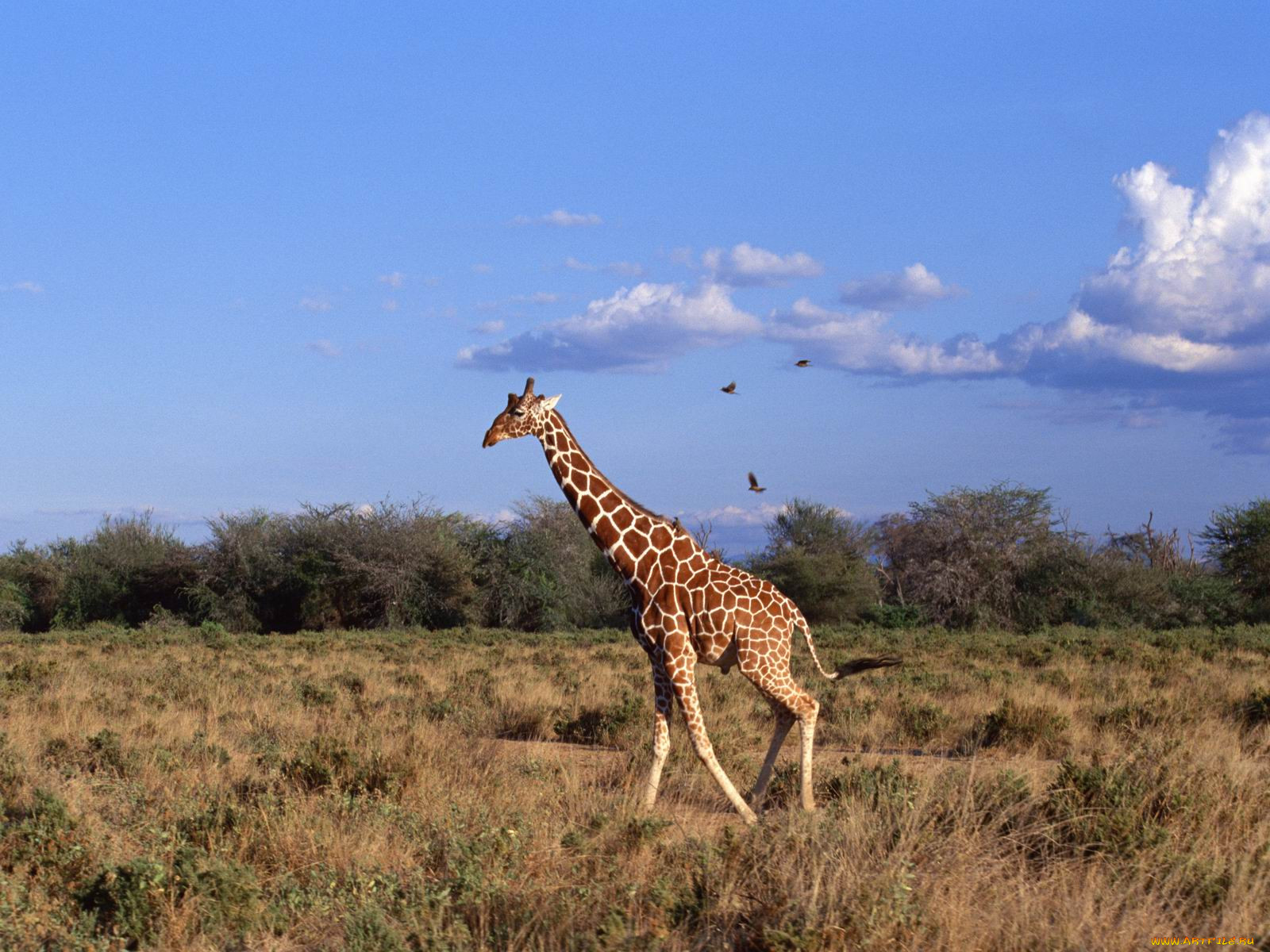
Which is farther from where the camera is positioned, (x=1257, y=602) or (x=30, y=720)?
(x=1257, y=602)

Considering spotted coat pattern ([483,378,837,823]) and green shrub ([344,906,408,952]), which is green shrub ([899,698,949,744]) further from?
green shrub ([344,906,408,952])

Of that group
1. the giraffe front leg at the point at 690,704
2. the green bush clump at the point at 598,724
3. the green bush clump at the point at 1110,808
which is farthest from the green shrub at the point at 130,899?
the green bush clump at the point at 598,724

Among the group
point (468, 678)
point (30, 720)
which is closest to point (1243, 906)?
point (30, 720)

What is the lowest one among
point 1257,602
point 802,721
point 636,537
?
point 1257,602

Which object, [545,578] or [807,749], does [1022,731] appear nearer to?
[807,749]

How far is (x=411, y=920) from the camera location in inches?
189

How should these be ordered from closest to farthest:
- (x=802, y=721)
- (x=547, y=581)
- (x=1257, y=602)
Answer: (x=802, y=721) < (x=1257, y=602) < (x=547, y=581)

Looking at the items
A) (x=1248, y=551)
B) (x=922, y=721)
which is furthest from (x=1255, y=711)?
(x=1248, y=551)

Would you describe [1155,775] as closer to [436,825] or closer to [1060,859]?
[1060,859]

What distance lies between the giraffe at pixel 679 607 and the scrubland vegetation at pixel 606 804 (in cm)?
62

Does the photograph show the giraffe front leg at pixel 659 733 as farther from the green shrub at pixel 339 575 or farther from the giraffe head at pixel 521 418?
the green shrub at pixel 339 575

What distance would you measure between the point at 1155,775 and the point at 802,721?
7.21 feet

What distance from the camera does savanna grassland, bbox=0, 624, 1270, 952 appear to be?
476 cm

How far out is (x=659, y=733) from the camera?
25.3ft
